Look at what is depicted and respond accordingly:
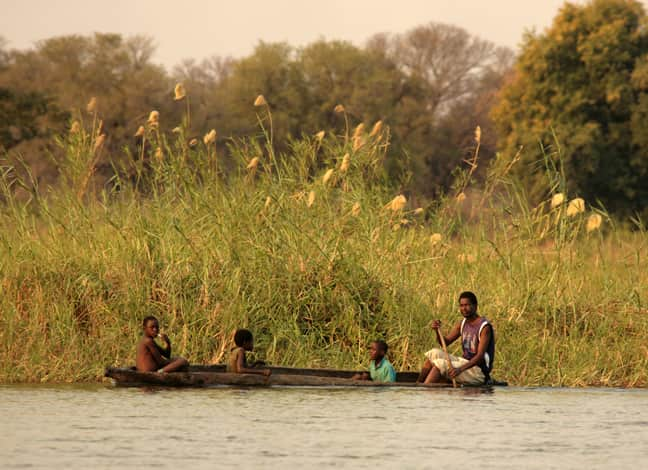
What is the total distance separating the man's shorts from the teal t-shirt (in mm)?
418

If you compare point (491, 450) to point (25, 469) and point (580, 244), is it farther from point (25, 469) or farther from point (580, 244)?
point (580, 244)

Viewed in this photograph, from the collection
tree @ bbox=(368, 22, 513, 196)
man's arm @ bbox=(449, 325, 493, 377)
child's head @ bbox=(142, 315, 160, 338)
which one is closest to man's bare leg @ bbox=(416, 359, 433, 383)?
man's arm @ bbox=(449, 325, 493, 377)

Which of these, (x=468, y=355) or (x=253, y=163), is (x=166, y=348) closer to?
(x=253, y=163)

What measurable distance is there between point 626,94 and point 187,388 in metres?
36.7

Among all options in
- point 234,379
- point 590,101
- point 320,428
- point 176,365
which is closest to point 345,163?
point 234,379

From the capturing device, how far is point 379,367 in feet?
42.8

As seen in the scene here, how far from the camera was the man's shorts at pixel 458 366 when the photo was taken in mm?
13047

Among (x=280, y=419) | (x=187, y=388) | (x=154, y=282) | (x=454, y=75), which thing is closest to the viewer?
(x=280, y=419)

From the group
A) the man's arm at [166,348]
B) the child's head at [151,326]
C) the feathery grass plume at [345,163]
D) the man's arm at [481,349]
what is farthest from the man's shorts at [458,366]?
the child's head at [151,326]

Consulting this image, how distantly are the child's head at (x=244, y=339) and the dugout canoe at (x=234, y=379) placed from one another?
1.12 ft

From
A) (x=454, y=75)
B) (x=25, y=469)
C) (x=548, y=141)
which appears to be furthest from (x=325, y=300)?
(x=454, y=75)

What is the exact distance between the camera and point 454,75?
230 ft

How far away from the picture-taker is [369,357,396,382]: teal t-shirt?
42.5 ft

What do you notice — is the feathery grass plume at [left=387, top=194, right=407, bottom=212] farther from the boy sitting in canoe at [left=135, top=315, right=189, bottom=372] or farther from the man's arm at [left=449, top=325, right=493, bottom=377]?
the boy sitting in canoe at [left=135, top=315, right=189, bottom=372]
